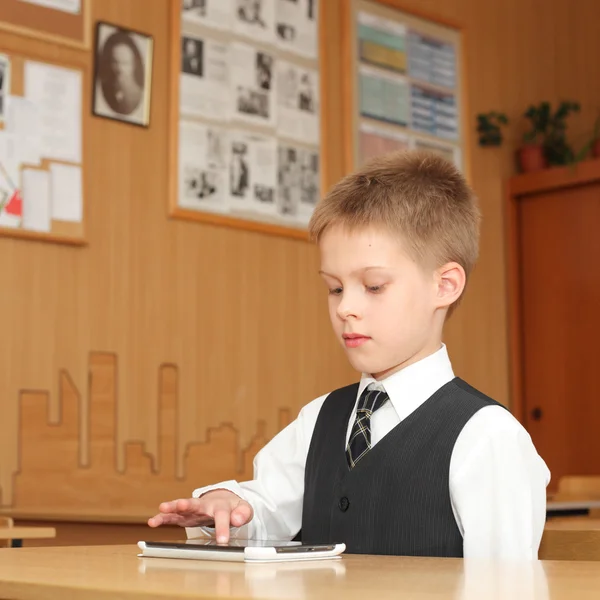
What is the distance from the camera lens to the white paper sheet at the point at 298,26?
4289 mm

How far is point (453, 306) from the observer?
1.52 meters

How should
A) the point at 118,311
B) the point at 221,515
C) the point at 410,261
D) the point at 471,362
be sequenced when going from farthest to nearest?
1. the point at 471,362
2. the point at 118,311
3. the point at 410,261
4. the point at 221,515

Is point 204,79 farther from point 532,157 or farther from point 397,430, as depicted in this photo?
point 397,430

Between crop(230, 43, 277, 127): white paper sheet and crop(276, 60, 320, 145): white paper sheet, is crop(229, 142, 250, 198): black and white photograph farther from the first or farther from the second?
crop(276, 60, 320, 145): white paper sheet

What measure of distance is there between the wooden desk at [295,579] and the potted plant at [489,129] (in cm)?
425

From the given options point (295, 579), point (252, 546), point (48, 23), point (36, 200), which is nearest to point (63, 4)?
point (48, 23)

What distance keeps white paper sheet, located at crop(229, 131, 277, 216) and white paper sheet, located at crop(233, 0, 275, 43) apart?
16.0 inches

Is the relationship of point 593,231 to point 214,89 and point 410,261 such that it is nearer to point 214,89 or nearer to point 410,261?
point 214,89

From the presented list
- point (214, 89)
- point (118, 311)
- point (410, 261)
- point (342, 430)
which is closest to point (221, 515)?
point (342, 430)

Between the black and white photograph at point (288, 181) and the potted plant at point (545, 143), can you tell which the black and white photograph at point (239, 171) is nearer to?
the black and white photograph at point (288, 181)

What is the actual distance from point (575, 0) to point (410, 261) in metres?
4.81

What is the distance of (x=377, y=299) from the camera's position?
1.36 m

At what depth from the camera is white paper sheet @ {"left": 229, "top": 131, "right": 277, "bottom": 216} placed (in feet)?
13.3

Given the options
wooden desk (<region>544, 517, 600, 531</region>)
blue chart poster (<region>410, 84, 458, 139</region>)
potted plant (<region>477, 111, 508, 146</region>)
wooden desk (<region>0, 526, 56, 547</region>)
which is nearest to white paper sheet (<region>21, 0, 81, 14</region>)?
blue chart poster (<region>410, 84, 458, 139</region>)
